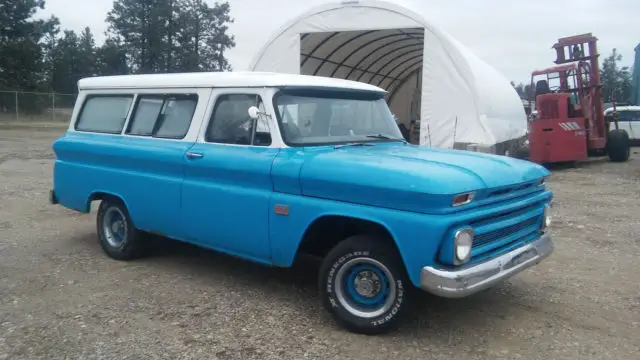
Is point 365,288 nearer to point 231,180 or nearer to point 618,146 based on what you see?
point 231,180

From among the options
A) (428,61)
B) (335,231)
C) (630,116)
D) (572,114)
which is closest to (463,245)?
(335,231)

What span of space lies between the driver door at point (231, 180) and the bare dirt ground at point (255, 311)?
1.88ft

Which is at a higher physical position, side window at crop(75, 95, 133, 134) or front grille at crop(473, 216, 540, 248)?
side window at crop(75, 95, 133, 134)

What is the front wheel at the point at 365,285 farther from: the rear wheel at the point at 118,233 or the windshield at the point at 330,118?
the rear wheel at the point at 118,233

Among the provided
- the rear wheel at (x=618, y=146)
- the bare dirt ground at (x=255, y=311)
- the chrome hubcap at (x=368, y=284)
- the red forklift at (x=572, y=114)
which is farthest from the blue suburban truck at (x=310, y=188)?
→ the rear wheel at (x=618, y=146)

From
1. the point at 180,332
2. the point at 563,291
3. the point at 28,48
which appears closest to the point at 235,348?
the point at 180,332

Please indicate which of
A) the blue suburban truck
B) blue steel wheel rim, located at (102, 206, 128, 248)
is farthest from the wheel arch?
blue steel wheel rim, located at (102, 206, 128, 248)

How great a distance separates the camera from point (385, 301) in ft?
13.7

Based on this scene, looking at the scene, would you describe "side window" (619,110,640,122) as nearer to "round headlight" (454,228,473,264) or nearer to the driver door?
the driver door

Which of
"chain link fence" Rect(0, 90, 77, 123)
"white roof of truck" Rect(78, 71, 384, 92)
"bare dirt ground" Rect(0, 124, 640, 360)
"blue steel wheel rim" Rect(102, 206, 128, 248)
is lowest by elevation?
"bare dirt ground" Rect(0, 124, 640, 360)

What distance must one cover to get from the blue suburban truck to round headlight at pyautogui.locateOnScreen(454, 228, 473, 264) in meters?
0.01

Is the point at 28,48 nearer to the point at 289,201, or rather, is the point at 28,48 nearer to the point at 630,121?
the point at 630,121

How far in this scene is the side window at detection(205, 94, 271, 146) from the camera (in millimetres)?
4879

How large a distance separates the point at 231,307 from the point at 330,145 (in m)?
1.63
